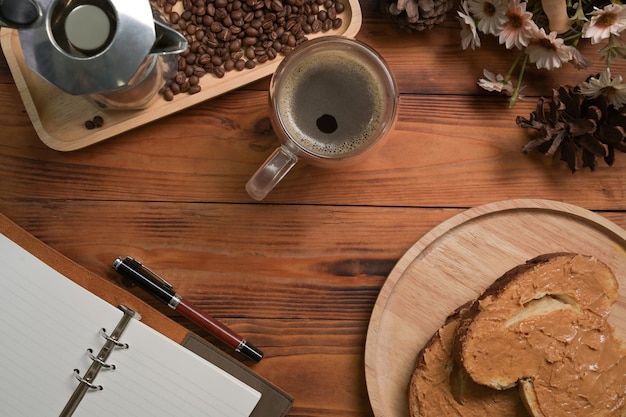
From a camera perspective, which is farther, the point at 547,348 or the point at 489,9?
the point at 489,9

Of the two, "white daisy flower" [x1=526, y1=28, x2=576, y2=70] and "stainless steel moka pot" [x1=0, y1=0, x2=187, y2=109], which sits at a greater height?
"white daisy flower" [x1=526, y1=28, x2=576, y2=70]

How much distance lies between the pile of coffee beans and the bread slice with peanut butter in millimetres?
543

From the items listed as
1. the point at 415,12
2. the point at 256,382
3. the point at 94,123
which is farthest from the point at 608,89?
the point at 94,123

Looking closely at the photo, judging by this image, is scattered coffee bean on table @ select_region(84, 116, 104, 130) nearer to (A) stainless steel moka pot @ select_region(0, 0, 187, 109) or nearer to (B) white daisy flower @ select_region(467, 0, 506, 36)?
(A) stainless steel moka pot @ select_region(0, 0, 187, 109)

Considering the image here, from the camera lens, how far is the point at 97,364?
3.41 ft

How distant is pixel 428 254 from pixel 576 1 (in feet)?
1.66

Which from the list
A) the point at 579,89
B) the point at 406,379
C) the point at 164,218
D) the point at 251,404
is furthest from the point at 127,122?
the point at 579,89

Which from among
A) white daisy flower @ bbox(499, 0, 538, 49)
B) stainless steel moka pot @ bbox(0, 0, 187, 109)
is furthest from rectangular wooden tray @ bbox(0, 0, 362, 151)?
white daisy flower @ bbox(499, 0, 538, 49)

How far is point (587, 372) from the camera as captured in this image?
991mm

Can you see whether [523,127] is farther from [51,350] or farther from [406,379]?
[51,350]

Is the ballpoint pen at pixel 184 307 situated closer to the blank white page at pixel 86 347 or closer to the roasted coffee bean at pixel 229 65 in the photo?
the blank white page at pixel 86 347

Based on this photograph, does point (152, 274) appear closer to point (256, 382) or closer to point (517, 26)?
point (256, 382)

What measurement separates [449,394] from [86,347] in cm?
59

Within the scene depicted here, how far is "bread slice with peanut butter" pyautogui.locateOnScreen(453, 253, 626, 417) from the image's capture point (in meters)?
0.98
